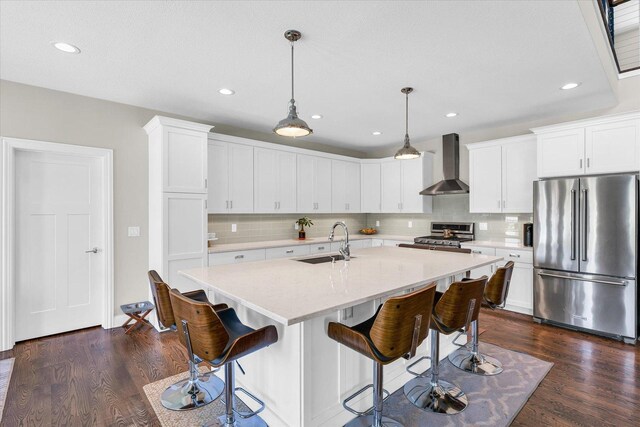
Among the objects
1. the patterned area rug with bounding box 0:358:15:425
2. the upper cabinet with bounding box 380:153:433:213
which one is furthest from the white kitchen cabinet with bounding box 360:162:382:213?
the patterned area rug with bounding box 0:358:15:425

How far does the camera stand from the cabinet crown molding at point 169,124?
3.59m

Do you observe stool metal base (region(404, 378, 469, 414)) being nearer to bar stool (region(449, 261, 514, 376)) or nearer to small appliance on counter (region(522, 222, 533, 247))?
bar stool (region(449, 261, 514, 376))

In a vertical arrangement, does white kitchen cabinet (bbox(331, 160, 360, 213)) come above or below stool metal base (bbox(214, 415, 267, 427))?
above

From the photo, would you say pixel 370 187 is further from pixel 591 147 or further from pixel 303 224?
pixel 591 147

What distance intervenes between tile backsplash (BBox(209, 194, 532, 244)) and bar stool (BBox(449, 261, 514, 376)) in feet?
7.77

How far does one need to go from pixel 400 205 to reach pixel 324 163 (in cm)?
157

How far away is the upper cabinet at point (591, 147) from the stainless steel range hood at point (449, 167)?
4.32 feet

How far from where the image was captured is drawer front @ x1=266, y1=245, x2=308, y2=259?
15.1 ft

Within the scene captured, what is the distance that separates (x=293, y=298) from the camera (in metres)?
1.69

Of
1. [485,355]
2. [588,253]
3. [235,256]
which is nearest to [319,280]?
[485,355]

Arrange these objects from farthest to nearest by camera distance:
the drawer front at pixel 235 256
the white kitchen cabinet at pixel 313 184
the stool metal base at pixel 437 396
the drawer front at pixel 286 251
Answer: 1. the white kitchen cabinet at pixel 313 184
2. the drawer front at pixel 286 251
3. the drawer front at pixel 235 256
4. the stool metal base at pixel 437 396

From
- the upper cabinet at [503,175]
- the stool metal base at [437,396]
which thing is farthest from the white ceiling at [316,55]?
the stool metal base at [437,396]

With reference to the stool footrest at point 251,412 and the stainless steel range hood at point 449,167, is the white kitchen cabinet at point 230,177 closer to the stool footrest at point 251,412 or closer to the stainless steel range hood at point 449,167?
the stool footrest at point 251,412

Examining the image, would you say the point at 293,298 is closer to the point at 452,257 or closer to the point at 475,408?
the point at 475,408
